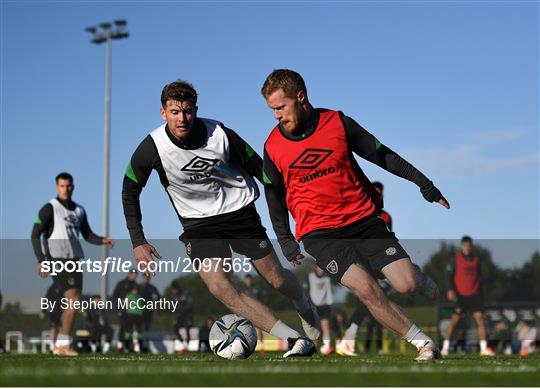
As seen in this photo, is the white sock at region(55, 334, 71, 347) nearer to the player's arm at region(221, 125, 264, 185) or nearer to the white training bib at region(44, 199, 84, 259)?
the white training bib at region(44, 199, 84, 259)

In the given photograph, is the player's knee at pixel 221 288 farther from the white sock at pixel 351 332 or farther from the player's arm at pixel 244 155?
the white sock at pixel 351 332

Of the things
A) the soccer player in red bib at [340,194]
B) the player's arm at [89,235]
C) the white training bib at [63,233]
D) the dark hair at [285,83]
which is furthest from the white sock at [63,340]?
the dark hair at [285,83]

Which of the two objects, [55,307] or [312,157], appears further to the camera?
[55,307]

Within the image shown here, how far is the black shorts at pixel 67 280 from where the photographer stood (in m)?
13.1

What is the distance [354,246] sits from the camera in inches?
320

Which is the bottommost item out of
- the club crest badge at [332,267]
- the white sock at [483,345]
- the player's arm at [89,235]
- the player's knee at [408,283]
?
the white sock at [483,345]

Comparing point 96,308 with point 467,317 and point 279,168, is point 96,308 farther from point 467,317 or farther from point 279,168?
point 279,168

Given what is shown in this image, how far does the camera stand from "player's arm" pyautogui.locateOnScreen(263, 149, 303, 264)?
325 inches

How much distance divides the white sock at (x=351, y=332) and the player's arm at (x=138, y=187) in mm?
Result: 5763

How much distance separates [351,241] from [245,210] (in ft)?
4.17

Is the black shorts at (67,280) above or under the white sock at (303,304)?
above

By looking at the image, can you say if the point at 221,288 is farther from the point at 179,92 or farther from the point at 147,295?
the point at 147,295

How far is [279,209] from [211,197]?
848 millimetres

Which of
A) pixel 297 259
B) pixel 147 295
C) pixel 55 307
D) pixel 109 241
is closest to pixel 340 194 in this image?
pixel 297 259
